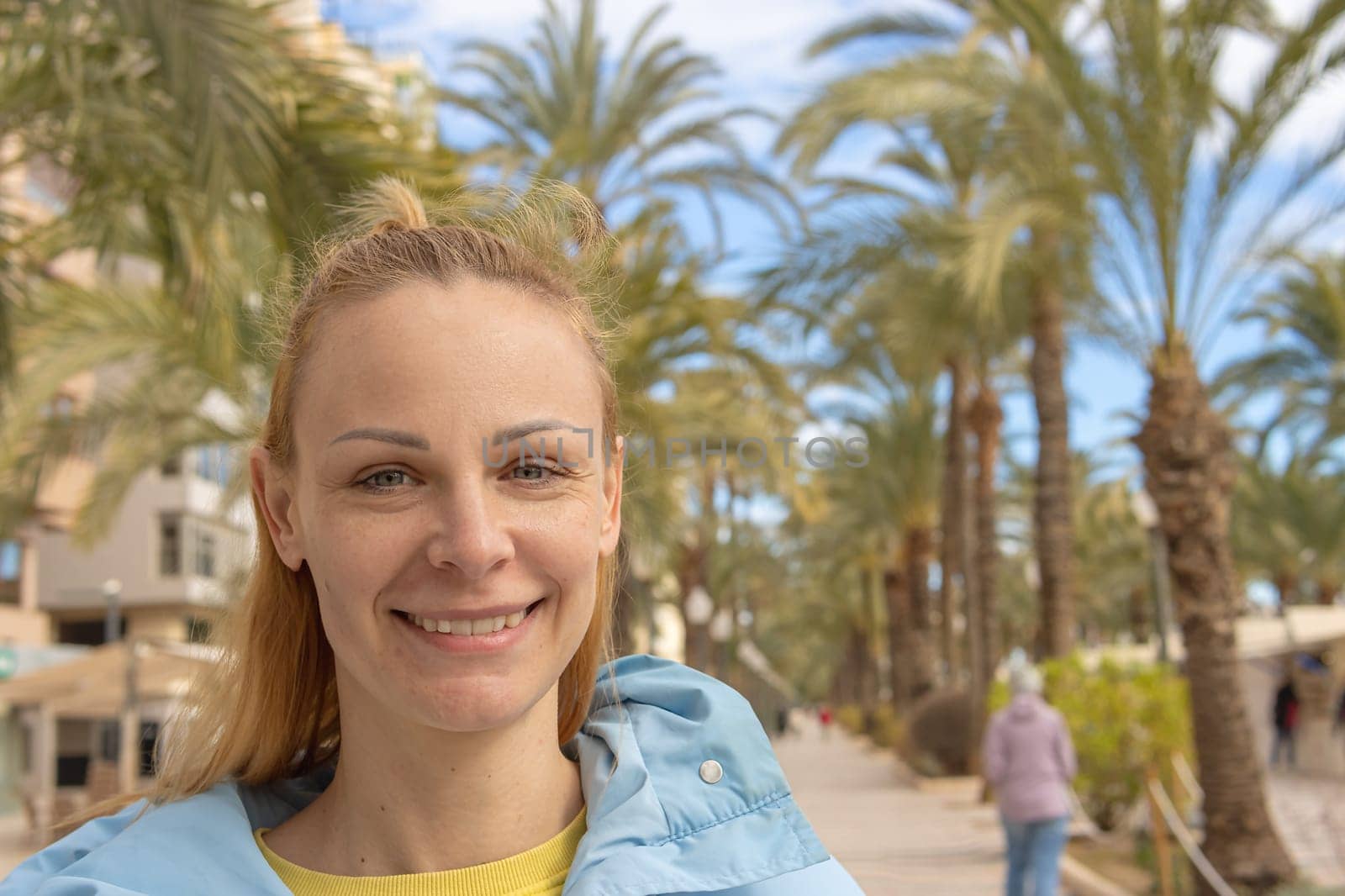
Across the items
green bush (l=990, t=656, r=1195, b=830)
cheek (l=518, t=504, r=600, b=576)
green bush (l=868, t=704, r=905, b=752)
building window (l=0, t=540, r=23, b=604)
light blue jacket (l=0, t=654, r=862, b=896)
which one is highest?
building window (l=0, t=540, r=23, b=604)

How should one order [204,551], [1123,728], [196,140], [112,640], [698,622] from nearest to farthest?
[196,140] → [1123,728] → [698,622] → [112,640] → [204,551]

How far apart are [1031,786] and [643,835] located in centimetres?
749

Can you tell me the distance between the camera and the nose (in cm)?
148

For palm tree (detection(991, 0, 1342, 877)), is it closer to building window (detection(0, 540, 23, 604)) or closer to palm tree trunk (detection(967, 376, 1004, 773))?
palm tree trunk (detection(967, 376, 1004, 773))

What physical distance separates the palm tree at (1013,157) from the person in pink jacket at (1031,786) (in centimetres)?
335

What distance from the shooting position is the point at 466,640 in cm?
151

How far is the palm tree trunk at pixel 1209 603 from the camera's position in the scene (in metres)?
9.09

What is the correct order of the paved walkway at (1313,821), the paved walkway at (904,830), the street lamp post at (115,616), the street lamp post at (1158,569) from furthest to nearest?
the street lamp post at (115,616) → the street lamp post at (1158,569) → the paved walkway at (904,830) → the paved walkway at (1313,821)

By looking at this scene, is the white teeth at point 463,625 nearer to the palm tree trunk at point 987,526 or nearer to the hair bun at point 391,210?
the hair bun at point 391,210

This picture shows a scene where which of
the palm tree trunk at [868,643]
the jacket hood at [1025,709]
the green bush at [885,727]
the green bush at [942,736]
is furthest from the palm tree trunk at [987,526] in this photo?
the palm tree trunk at [868,643]

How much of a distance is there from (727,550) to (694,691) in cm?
3176

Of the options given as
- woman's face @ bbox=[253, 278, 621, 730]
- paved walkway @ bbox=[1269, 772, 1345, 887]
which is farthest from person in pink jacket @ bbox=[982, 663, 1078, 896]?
woman's face @ bbox=[253, 278, 621, 730]

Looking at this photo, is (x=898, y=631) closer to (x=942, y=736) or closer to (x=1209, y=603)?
(x=942, y=736)

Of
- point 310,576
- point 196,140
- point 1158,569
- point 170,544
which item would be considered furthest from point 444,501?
point 170,544
